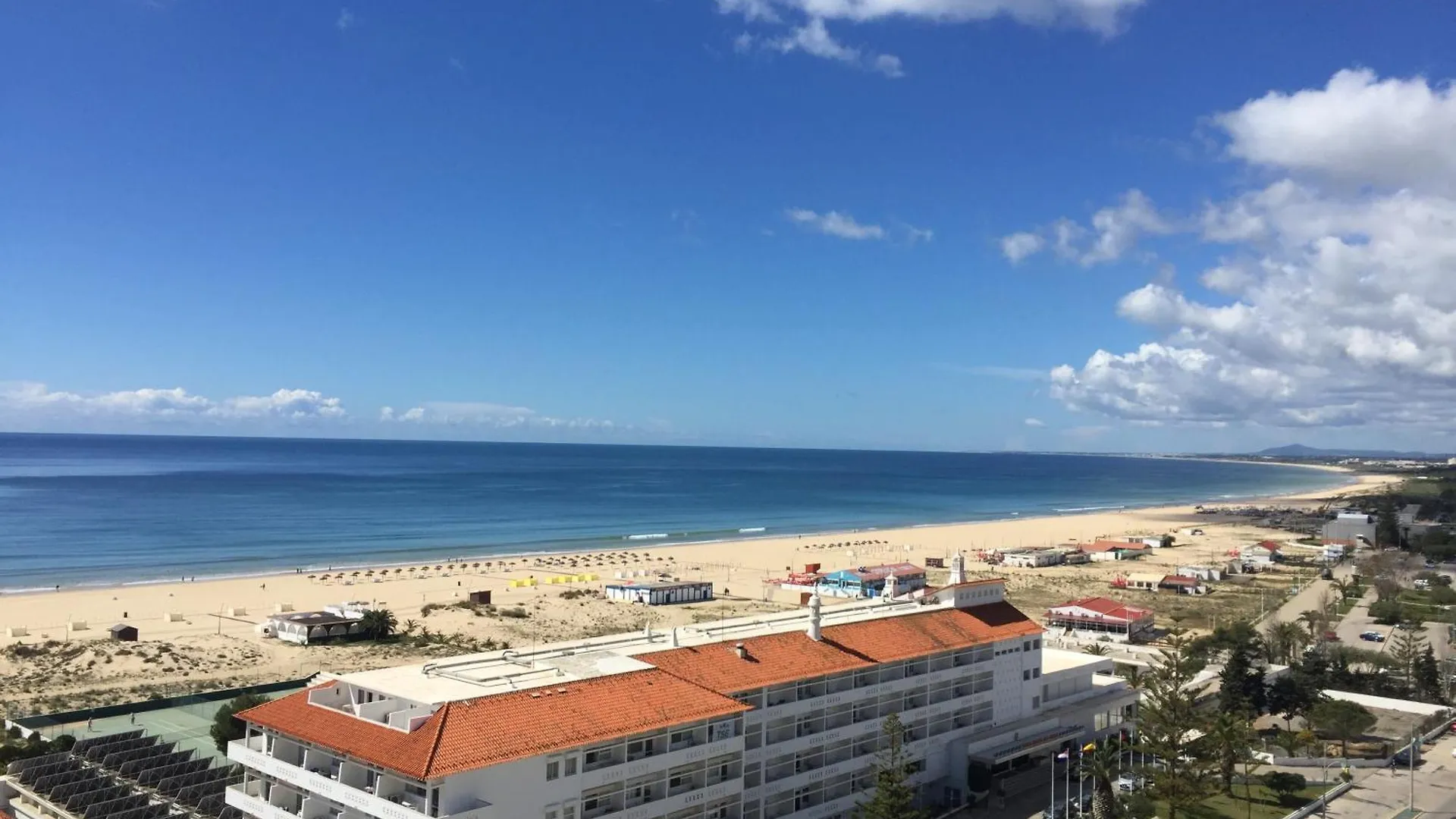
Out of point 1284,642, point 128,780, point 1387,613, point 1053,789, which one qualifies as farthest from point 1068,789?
point 1387,613

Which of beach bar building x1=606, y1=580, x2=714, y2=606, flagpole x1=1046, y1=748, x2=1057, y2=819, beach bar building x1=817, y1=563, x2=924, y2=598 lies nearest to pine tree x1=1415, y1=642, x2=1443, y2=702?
flagpole x1=1046, y1=748, x2=1057, y2=819

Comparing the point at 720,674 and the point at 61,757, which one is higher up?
the point at 720,674

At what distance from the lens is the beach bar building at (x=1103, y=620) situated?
6078cm

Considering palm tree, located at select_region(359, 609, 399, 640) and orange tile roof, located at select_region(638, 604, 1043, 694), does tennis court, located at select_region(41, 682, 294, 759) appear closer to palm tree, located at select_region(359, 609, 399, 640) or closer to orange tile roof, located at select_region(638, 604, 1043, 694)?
palm tree, located at select_region(359, 609, 399, 640)

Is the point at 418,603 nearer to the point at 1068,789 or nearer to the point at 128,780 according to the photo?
the point at 128,780

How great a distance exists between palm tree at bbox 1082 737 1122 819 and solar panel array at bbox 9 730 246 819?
81.8 feet

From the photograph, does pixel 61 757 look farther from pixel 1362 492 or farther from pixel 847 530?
pixel 1362 492

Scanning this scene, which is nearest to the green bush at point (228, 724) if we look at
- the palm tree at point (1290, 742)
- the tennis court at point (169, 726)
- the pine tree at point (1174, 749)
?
the tennis court at point (169, 726)

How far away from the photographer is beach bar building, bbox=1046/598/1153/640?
199 ft

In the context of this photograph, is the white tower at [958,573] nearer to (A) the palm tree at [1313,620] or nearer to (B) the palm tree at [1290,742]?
(B) the palm tree at [1290,742]

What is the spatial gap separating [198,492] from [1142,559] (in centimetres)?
13416

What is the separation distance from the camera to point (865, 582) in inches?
3036

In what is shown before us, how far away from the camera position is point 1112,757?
109 feet

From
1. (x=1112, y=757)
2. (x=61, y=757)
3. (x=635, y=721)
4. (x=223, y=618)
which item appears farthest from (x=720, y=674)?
(x=223, y=618)
